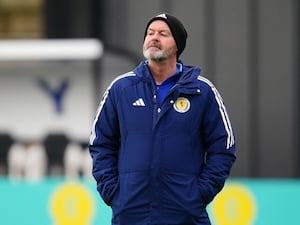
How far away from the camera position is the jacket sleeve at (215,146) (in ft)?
14.4

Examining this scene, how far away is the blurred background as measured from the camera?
11.3 m

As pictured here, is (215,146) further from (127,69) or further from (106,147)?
(127,69)

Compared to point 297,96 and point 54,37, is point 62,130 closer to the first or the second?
point 54,37

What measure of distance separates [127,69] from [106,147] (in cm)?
670

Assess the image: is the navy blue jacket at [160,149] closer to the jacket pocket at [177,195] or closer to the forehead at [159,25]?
the jacket pocket at [177,195]

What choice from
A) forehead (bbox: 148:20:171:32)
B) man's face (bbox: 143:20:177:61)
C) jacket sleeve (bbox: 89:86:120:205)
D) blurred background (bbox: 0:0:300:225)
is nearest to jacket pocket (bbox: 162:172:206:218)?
jacket sleeve (bbox: 89:86:120:205)

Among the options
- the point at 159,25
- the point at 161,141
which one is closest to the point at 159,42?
the point at 159,25

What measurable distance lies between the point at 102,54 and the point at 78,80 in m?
0.49

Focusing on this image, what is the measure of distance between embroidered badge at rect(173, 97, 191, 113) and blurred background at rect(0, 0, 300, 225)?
681 cm

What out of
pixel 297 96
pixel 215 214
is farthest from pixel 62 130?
pixel 215 214

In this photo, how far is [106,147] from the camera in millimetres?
4441

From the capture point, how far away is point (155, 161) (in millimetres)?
4277

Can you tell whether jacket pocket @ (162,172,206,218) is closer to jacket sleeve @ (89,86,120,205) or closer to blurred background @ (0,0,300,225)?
jacket sleeve @ (89,86,120,205)

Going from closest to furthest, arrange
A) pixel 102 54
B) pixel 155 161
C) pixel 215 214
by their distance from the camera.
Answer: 1. pixel 155 161
2. pixel 215 214
3. pixel 102 54
